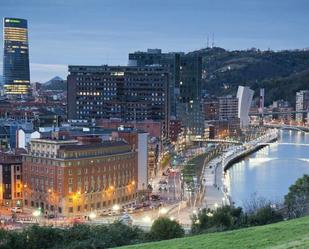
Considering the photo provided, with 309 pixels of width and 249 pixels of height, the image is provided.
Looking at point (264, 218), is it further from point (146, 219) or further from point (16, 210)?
point (16, 210)

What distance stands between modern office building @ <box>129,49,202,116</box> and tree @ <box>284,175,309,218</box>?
893 inches

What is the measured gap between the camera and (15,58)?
65438mm

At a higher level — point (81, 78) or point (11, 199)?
point (81, 78)

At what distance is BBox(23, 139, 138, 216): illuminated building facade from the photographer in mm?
13453

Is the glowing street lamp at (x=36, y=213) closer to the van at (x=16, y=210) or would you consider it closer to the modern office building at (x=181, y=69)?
the van at (x=16, y=210)

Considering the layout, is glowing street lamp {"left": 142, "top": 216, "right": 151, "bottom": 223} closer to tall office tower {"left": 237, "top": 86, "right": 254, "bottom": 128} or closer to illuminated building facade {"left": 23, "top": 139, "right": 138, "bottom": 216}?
illuminated building facade {"left": 23, "top": 139, "right": 138, "bottom": 216}

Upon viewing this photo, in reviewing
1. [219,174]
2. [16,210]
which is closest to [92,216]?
[16,210]

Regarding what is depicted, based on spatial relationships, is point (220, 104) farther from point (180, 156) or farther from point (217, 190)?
point (217, 190)

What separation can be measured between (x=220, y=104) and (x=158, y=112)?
15246 mm

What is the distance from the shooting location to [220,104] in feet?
141

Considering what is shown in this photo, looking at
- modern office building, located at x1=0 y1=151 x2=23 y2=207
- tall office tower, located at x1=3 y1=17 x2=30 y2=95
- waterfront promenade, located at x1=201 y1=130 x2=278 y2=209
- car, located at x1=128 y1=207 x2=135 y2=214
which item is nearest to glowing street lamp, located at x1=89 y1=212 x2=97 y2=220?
car, located at x1=128 y1=207 x2=135 y2=214

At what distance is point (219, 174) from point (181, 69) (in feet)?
57.0

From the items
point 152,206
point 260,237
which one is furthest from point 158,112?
point 260,237

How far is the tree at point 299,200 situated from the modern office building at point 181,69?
22.7 m
